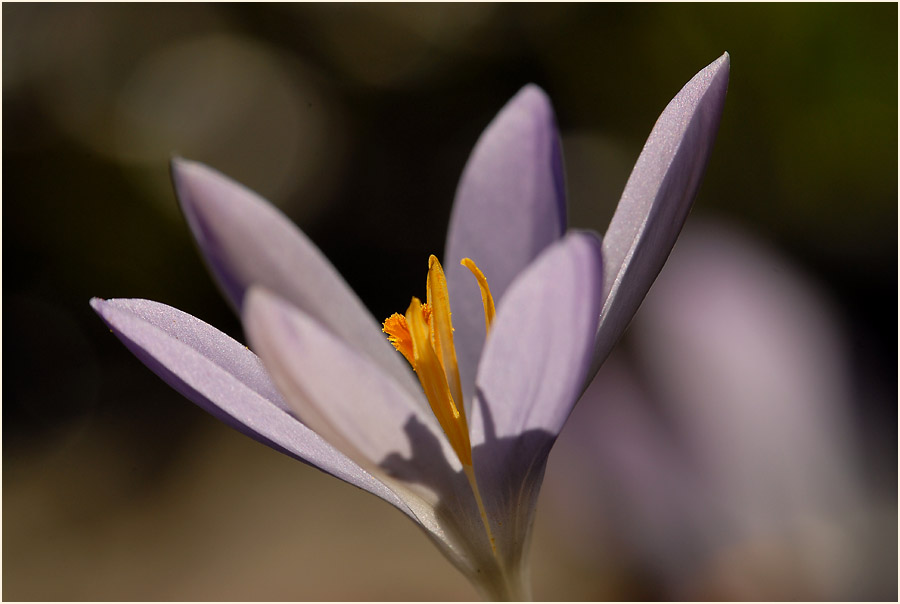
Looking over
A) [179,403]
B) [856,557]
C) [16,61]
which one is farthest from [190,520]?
[856,557]

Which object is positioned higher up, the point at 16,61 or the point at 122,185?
the point at 16,61

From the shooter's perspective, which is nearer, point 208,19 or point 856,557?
point 856,557

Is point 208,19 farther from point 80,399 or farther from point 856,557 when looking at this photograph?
point 856,557

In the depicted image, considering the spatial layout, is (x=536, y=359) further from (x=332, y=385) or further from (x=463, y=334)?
(x=463, y=334)

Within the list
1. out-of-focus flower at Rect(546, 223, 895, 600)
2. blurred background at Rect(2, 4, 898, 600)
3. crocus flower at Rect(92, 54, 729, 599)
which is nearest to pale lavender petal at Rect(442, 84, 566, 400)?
crocus flower at Rect(92, 54, 729, 599)

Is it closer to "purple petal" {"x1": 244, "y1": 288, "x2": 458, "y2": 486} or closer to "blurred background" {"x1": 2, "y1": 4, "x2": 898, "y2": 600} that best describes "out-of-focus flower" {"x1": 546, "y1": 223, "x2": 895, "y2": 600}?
"blurred background" {"x1": 2, "y1": 4, "x2": 898, "y2": 600}

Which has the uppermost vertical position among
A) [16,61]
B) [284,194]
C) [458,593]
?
[16,61]
